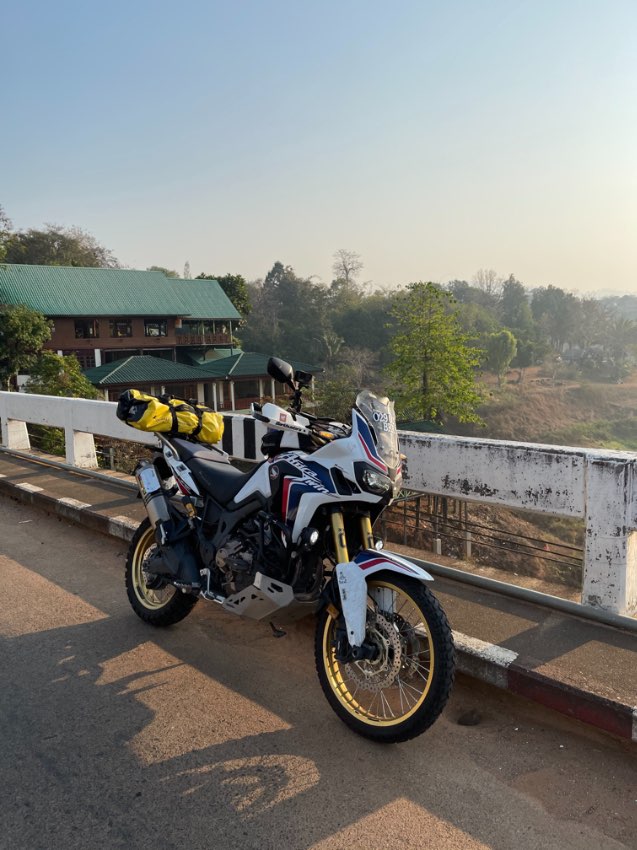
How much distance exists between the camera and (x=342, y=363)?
63062 mm

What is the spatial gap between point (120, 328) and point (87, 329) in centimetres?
234

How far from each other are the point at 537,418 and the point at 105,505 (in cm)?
6732

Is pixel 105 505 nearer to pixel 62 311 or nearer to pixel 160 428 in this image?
pixel 160 428

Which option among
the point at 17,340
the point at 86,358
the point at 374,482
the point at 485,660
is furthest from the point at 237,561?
the point at 86,358

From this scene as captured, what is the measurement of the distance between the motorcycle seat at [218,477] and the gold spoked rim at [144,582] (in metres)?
0.67

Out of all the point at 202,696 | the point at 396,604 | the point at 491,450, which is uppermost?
the point at 491,450

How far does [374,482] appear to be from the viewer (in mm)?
2729

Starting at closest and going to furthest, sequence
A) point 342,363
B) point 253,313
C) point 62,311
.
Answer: point 62,311
point 342,363
point 253,313

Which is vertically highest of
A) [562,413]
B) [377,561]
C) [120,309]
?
[120,309]

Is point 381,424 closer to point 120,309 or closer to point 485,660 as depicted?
point 485,660

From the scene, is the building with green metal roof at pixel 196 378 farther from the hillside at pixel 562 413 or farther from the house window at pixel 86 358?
the hillside at pixel 562 413

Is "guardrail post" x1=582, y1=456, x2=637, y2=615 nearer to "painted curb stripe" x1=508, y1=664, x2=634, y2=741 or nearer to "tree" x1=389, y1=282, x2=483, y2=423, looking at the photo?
"painted curb stripe" x1=508, y1=664, x2=634, y2=741

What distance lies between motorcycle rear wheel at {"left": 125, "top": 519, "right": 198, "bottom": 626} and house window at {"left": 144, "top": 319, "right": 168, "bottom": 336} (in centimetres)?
4204

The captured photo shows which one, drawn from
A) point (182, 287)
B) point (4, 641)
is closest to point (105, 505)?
point (4, 641)
